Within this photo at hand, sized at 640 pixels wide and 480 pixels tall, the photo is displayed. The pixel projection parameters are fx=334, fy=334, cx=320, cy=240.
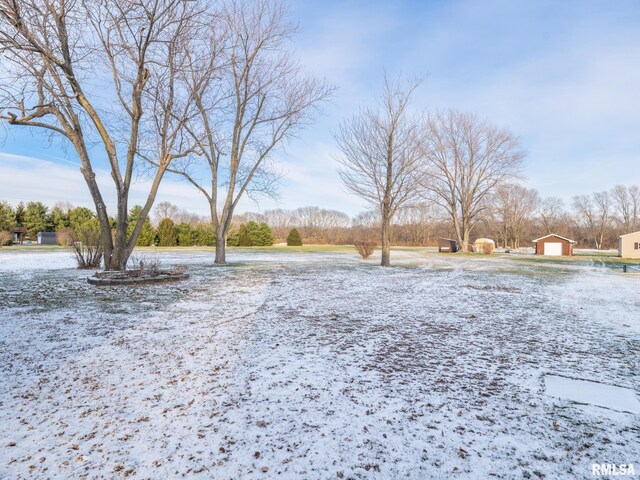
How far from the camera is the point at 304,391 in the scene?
3.16 meters

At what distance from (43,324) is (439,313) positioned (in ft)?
22.3

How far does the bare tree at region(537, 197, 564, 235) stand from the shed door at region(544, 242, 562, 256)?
103 feet

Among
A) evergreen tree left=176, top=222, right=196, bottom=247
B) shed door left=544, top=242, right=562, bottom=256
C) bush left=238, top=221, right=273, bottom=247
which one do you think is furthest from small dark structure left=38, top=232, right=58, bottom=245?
shed door left=544, top=242, right=562, bottom=256

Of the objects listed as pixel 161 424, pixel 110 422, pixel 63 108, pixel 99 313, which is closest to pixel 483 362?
pixel 161 424

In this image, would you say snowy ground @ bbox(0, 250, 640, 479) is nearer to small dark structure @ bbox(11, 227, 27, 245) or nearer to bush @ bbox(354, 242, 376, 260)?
bush @ bbox(354, 242, 376, 260)

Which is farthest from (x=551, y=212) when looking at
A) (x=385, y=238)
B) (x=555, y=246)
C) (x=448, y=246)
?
(x=385, y=238)

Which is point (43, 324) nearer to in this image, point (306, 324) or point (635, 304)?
point (306, 324)

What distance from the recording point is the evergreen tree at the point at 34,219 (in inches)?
1681

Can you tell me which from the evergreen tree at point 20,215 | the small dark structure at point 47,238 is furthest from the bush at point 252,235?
the evergreen tree at point 20,215

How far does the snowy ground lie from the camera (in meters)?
2.21

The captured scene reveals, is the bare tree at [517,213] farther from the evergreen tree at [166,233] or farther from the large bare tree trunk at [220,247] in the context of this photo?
the large bare tree trunk at [220,247]

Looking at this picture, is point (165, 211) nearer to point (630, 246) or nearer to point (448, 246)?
point (448, 246)

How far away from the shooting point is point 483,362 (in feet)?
12.9

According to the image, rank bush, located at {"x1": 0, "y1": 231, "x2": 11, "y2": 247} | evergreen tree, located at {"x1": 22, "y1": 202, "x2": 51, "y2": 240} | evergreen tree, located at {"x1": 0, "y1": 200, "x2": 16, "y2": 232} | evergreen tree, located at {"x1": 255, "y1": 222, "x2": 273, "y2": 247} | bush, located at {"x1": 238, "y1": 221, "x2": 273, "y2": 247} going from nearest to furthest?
1. bush, located at {"x1": 0, "y1": 231, "x2": 11, "y2": 247}
2. evergreen tree, located at {"x1": 0, "y1": 200, "x2": 16, "y2": 232}
3. evergreen tree, located at {"x1": 22, "y1": 202, "x2": 51, "y2": 240}
4. bush, located at {"x1": 238, "y1": 221, "x2": 273, "y2": 247}
5. evergreen tree, located at {"x1": 255, "y1": 222, "x2": 273, "y2": 247}
